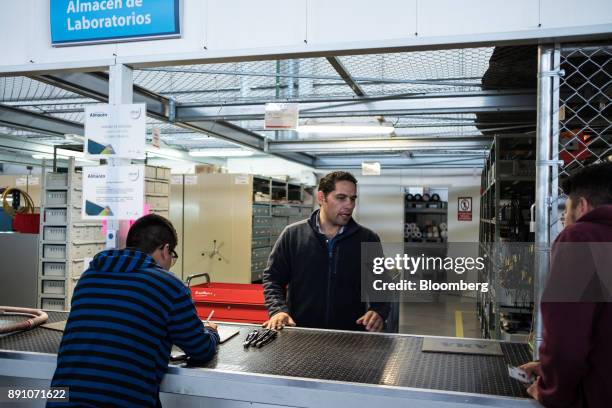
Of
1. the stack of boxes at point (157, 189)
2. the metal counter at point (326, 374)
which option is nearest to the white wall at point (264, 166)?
the stack of boxes at point (157, 189)

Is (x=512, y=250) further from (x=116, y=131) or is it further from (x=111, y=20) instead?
(x=111, y=20)

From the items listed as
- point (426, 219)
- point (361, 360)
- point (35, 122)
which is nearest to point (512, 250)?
point (361, 360)

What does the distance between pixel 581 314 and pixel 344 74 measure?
114 inches

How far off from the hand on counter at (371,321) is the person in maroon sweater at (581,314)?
1.23 m

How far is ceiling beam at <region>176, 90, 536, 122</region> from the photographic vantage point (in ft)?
13.6

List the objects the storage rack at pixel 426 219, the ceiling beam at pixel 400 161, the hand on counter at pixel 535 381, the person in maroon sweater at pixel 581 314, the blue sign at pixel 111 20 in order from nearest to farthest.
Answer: the person in maroon sweater at pixel 581 314 < the hand on counter at pixel 535 381 < the blue sign at pixel 111 20 < the ceiling beam at pixel 400 161 < the storage rack at pixel 426 219

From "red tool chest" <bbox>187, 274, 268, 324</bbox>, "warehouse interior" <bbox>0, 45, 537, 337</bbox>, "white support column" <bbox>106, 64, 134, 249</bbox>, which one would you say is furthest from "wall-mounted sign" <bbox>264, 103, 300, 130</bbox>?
"white support column" <bbox>106, 64, 134, 249</bbox>

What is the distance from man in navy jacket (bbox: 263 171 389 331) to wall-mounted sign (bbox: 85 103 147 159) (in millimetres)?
1017

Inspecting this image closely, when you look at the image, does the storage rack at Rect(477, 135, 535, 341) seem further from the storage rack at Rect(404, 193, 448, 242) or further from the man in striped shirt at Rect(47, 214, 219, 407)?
the storage rack at Rect(404, 193, 448, 242)

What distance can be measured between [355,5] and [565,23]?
2.66ft

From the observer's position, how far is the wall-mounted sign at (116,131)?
7.56 feet

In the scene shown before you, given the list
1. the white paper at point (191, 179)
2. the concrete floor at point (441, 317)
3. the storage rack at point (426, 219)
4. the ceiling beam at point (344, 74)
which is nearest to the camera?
the ceiling beam at point (344, 74)

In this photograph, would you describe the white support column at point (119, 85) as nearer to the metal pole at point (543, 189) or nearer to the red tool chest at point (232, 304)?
the metal pole at point (543, 189)

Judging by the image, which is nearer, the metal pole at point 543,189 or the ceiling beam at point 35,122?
the metal pole at point 543,189
